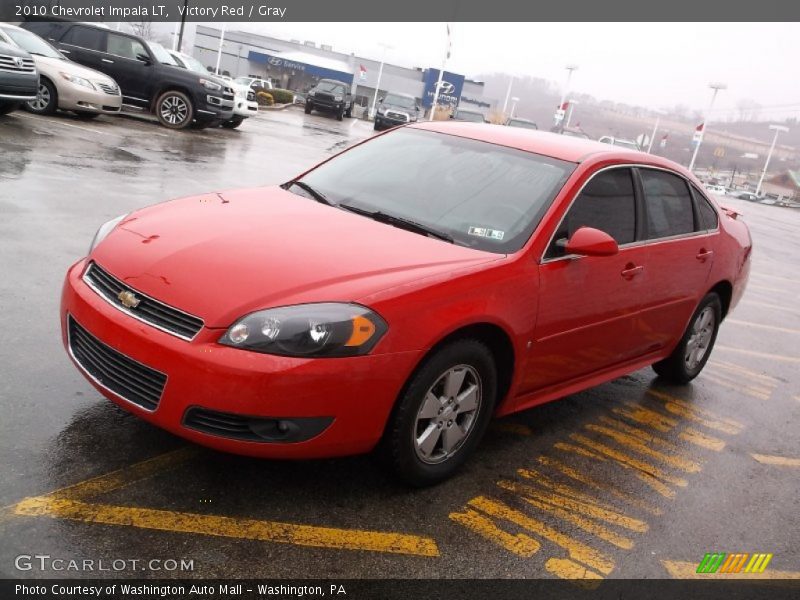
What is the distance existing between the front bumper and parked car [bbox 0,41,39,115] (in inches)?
414

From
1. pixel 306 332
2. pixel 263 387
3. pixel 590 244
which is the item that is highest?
pixel 590 244

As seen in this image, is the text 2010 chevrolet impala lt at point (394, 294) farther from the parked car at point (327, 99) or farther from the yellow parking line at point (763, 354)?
the parked car at point (327, 99)

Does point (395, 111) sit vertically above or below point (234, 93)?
above

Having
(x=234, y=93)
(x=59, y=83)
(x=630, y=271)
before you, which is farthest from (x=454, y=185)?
(x=234, y=93)

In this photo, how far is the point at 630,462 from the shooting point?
434 cm

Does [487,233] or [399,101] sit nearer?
[487,233]

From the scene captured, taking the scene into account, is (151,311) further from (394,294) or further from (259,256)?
(394,294)

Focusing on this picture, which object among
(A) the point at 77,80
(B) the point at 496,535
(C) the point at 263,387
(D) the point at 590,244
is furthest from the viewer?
(A) the point at 77,80

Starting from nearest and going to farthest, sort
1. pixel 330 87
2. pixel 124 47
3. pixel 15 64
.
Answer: pixel 15 64 < pixel 124 47 < pixel 330 87

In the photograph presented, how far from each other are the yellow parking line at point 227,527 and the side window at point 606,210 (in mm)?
1621

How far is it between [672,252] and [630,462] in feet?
4.59

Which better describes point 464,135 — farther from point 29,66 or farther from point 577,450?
point 29,66

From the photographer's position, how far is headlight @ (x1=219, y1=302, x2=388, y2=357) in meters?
2.92

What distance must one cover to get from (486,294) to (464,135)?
156 cm
